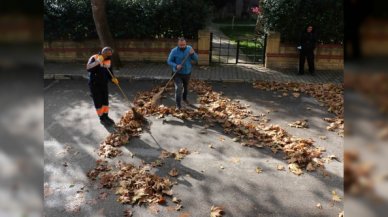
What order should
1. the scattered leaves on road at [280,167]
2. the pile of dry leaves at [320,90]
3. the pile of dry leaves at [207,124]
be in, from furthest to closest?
the pile of dry leaves at [320,90] < the scattered leaves on road at [280,167] < the pile of dry leaves at [207,124]

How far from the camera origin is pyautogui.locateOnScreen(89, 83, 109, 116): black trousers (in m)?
7.77

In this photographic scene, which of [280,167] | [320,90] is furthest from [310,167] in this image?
[320,90]

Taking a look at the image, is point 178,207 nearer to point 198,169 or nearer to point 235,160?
point 198,169

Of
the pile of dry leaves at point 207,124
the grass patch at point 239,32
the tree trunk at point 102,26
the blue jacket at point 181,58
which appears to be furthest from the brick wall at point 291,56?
the grass patch at point 239,32

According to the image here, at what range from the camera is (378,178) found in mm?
866

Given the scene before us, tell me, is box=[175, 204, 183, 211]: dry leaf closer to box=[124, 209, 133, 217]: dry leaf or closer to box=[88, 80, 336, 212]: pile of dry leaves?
box=[88, 80, 336, 212]: pile of dry leaves

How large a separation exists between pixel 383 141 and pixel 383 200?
0.16 metres

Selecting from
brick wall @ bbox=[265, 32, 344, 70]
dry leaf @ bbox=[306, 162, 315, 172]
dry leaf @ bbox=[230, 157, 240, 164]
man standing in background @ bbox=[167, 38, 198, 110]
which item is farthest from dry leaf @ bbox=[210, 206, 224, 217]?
brick wall @ bbox=[265, 32, 344, 70]

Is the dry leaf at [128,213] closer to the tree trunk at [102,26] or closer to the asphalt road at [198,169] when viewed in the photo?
the asphalt road at [198,169]

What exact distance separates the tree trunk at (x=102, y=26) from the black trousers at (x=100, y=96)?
4.92 metres

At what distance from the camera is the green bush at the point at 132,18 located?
42.8ft

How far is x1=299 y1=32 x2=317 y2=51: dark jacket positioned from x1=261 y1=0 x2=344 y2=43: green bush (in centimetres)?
85

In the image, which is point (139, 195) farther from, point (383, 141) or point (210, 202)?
point (383, 141)

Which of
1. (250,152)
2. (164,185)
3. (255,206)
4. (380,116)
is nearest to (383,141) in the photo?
(380,116)
